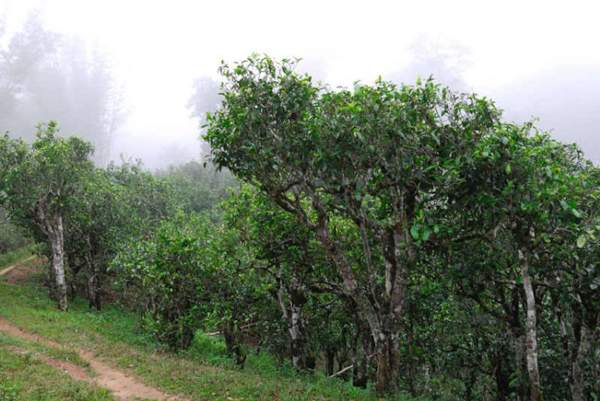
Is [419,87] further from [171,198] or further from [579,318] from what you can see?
[171,198]

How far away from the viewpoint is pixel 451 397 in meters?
19.3

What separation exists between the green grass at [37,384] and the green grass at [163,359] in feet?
6.56

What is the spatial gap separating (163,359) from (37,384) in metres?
4.77

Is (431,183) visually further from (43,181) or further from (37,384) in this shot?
(43,181)

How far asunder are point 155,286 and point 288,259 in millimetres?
6096

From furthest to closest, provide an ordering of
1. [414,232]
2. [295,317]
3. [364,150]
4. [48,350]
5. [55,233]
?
[55,233] → [295,317] → [48,350] → [364,150] → [414,232]

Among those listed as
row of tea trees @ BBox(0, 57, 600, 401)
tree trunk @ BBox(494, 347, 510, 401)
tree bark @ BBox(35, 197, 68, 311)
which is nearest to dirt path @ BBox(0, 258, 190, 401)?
row of tea trees @ BBox(0, 57, 600, 401)

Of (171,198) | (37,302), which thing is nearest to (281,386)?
(37,302)

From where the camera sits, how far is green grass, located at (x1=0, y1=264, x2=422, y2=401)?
12.0 metres

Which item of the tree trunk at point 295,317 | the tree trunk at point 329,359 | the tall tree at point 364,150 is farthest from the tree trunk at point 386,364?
the tree trunk at point 329,359

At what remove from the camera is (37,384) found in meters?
11.3

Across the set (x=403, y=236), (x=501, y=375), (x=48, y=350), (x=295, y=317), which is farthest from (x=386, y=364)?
(x=48, y=350)

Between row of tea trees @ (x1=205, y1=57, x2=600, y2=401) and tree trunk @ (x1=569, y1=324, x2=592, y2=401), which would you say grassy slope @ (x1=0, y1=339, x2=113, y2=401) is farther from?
tree trunk @ (x1=569, y1=324, x2=592, y2=401)

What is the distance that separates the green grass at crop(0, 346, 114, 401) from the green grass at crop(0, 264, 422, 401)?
200 cm
